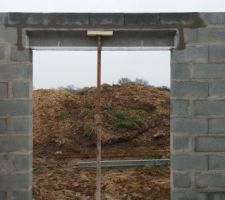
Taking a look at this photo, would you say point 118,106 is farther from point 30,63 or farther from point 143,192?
point 30,63

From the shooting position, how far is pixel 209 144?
17.8 feet

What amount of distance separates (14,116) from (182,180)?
2091 millimetres

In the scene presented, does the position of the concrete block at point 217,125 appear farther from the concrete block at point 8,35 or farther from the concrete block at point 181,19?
the concrete block at point 8,35

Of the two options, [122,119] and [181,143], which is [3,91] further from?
[122,119]

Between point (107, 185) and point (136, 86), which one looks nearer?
point (107, 185)

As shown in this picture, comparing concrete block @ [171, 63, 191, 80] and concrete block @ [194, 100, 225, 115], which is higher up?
concrete block @ [171, 63, 191, 80]

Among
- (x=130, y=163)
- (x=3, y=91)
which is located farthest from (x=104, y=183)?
(x=3, y=91)

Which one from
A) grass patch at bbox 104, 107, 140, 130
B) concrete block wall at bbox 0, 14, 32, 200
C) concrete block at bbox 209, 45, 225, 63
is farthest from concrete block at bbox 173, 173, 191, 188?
grass patch at bbox 104, 107, 140, 130

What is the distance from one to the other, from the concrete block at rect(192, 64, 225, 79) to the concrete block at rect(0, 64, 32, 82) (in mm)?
1965

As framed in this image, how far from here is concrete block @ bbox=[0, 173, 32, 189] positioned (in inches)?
214

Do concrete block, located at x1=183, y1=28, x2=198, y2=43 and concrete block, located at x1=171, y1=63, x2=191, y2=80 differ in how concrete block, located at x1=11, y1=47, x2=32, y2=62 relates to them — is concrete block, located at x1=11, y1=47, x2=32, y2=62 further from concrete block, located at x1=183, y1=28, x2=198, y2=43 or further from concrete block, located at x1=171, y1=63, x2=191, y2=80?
concrete block, located at x1=183, y1=28, x2=198, y2=43

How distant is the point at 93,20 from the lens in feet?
17.9

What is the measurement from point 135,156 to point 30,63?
194 inches

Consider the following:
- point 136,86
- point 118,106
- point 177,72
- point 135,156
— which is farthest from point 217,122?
point 136,86
